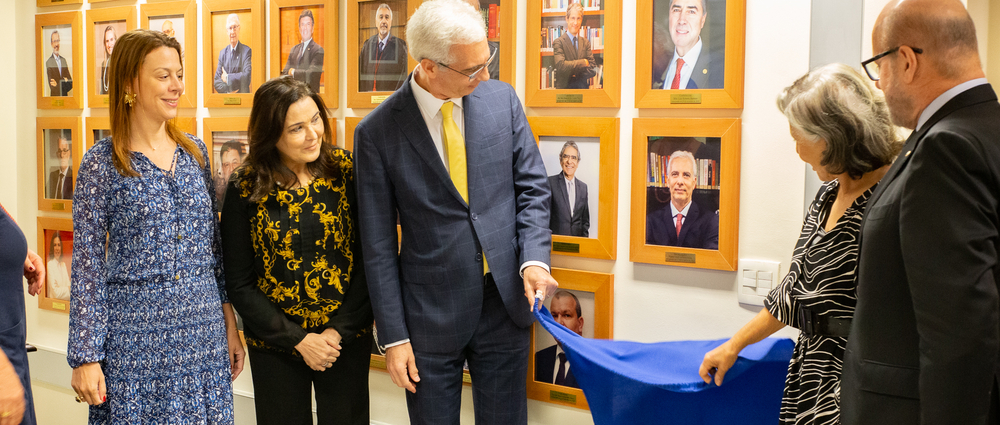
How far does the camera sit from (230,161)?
3.52 metres

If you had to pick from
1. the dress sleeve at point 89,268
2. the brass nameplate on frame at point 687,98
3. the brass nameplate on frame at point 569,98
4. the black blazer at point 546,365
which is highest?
the brass nameplate on frame at point 569,98

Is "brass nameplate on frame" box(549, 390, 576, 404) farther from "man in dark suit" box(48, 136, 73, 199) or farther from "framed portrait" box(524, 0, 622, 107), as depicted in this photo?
"man in dark suit" box(48, 136, 73, 199)

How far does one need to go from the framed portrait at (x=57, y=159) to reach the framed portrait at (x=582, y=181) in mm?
2902

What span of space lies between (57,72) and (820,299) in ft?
14.0

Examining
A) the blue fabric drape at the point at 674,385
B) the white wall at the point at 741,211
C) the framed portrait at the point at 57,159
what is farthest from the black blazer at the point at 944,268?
the framed portrait at the point at 57,159

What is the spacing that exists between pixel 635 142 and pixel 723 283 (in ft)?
1.98

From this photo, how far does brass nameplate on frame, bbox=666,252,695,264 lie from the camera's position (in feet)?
8.23

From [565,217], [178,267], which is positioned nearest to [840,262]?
[565,217]

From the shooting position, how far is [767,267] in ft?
7.82

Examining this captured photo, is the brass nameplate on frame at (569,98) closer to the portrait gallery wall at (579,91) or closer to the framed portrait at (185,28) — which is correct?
the portrait gallery wall at (579,91)

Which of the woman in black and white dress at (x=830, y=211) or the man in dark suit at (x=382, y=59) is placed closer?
the woman in black and white dress at (x=830, y=211)

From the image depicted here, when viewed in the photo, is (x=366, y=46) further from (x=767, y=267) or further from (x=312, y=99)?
(x=767, y=267)

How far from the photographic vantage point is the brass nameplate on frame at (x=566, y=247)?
2.72 metres

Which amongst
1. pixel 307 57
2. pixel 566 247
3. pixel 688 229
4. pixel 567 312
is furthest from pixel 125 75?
pixel 688 229
